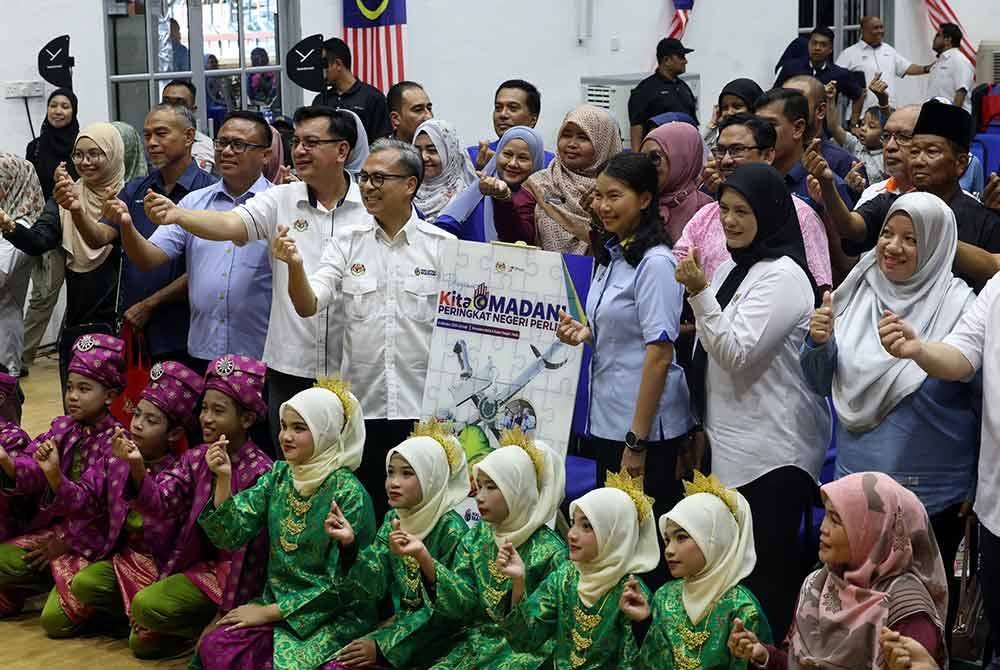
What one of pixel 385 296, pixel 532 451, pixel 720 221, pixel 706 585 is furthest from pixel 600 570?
pixel 385 296

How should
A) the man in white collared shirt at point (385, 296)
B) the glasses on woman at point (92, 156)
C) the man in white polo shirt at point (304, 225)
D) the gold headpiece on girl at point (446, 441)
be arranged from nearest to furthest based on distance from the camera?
1. the gold headpiece on girl at point (446, 441)
2. the man in white collared shirt at point (385, 296)
3. the man in white polo shirt at point (304, 225)
4. the glasses on woman at point (92, 156)

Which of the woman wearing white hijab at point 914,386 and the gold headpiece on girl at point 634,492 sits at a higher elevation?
the woman wearing white hijab at point 914,386

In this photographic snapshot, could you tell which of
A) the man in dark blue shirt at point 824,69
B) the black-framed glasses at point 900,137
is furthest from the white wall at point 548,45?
the black-framed glasses at point 900,137

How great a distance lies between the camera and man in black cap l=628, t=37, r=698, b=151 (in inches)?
445

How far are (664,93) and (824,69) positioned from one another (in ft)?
6.99

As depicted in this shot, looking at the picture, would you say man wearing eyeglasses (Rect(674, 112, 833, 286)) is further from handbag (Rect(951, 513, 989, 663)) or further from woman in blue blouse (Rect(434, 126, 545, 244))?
handbag (Rect(951, 513, 989, 663))

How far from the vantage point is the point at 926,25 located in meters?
17.2

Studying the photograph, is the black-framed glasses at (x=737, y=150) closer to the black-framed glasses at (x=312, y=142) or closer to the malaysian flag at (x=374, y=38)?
the black-framed glasses at (x=312, y=142)

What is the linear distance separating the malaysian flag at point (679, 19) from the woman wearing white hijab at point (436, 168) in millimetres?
7902

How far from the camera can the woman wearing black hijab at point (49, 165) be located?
9422mm

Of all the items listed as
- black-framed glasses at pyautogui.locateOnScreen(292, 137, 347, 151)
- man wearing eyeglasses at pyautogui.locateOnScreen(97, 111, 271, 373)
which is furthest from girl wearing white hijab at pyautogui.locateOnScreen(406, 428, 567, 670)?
man wearing eyeglasses at pyautogui.locateOnScreen(97, 111, 271, 373)

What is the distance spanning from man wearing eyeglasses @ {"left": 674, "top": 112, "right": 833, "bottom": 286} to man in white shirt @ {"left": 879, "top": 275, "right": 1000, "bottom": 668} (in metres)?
0.99

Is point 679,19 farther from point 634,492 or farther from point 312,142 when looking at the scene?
point 634,492

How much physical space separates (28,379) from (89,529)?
399 cm
